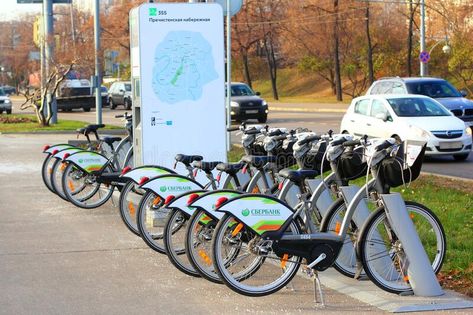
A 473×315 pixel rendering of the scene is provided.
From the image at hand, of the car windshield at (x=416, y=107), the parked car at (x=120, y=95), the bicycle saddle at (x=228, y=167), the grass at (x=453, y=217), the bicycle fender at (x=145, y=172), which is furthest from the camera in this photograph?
the parked car at (x=120, y=95)

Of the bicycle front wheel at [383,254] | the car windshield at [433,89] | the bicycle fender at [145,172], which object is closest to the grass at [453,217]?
the bicycle front wheel at [383,254]

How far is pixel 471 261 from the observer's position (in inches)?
304

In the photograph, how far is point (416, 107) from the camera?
19375 millimetres

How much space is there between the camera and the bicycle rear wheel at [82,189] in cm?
1195

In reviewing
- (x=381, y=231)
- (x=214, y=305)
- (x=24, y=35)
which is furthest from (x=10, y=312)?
(x=24, y=35)

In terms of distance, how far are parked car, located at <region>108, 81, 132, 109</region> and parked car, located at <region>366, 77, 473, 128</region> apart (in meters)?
29.1

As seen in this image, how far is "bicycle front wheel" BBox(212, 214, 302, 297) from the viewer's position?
21.9ft

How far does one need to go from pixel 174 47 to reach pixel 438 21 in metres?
55.5

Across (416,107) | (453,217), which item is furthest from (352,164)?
(416,107)

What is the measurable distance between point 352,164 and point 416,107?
12372mm

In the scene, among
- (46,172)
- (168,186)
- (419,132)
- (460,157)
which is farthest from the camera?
(460,157)

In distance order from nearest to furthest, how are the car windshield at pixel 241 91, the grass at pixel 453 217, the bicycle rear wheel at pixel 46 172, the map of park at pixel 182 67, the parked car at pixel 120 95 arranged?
the grass at pixel 453 217 → the map of park at pixel 182 67 → the bicycle rear wheel at pixel 46 172 → the car windshield at pixel 241 91 → the parked car at pixel 120 95

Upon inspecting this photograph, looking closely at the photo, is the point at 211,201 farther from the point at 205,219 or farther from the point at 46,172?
the point at 46,172

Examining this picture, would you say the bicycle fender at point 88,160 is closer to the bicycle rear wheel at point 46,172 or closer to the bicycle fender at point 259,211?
the bicycle rear wheel at point 46,172
